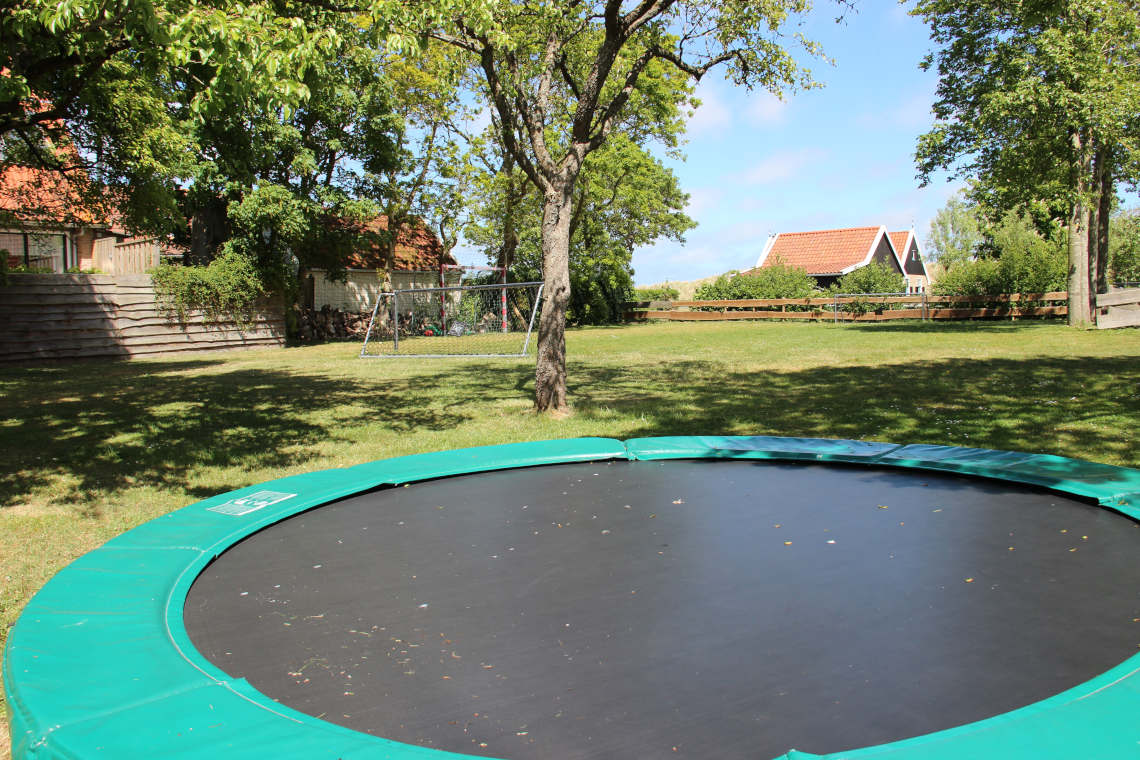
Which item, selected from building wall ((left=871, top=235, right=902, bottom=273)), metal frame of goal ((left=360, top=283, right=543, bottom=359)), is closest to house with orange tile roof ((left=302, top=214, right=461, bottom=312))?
metal frame of goal ((left=360, top=283, right=543, bottom=359))

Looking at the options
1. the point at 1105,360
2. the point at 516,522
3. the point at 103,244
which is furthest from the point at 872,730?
the point at 103,244

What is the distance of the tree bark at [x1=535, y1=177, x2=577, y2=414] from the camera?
5000mm

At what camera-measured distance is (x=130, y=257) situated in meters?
12.3

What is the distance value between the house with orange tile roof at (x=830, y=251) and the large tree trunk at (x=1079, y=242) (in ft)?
38.3

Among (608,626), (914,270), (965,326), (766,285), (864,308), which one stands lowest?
(608,626)

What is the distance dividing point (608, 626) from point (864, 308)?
1750 centimetres

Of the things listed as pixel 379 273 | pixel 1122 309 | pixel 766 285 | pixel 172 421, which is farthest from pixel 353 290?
pixel 1122 309

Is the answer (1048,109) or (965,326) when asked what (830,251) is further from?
(1048,109)

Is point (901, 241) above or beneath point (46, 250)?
above

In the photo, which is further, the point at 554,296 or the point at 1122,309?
the point at 1122,309

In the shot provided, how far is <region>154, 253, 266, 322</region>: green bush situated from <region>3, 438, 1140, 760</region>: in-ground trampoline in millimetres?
9712

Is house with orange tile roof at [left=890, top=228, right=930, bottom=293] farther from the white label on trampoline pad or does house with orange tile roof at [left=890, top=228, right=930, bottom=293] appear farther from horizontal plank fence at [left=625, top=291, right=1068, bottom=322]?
the white label on trampoline pad

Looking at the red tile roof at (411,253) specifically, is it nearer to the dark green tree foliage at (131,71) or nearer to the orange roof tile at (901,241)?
the dark green tree foliage at (131,71)

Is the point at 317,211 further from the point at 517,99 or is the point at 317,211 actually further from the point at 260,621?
the point at 260,621
